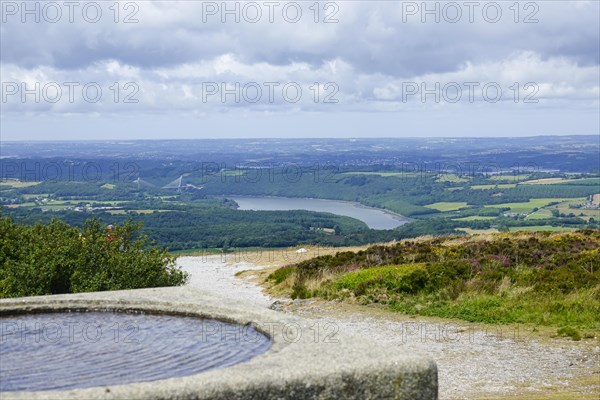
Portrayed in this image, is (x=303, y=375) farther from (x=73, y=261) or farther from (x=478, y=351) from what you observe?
(x=73, y=261)

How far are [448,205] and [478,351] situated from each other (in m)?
115

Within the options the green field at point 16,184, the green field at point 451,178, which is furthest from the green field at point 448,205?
the green field at point 16,184

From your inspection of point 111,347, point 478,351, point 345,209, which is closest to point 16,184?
point 345,209

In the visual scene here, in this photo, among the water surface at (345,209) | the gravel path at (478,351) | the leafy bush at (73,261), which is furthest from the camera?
the water surface at (345,209)

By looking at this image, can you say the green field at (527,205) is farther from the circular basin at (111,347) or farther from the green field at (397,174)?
the circular basin at (111,347)

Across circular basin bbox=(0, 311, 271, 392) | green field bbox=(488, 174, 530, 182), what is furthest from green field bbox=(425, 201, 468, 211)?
circular basin bbox=(0, 311, 271, 392)

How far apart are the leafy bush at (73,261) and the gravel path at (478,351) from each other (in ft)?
11.0

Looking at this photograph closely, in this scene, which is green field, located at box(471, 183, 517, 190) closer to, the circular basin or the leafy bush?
the leafy bush

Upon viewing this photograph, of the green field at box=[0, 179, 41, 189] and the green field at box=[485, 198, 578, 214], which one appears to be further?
the green field at box=[0, 179, 41, 189]

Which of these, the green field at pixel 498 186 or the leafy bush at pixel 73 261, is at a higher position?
the leafy bush at pixel 73 261

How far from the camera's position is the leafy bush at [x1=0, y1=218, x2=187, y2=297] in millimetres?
14242

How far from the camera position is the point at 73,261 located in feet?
48.6

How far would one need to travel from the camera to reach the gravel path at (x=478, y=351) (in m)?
10.2

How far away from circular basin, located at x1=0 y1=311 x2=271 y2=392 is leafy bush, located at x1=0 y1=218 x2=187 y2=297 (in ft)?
13.9
